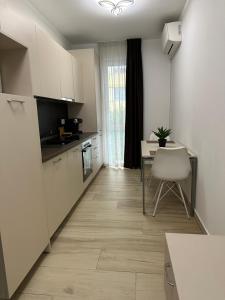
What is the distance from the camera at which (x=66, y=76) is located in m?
3.33

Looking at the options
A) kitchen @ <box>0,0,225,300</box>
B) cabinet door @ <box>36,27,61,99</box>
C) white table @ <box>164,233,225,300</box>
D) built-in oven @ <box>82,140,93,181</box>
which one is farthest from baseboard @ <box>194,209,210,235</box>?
cabinet door @ <box>36,27,61,99</box>

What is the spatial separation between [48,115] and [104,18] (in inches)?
70.1

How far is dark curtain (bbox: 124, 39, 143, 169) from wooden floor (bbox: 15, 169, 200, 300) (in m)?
1.61

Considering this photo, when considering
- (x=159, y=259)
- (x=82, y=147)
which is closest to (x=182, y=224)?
(x=159, y=259)

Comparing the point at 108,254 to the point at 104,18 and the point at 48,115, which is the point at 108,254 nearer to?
the point at 48,115

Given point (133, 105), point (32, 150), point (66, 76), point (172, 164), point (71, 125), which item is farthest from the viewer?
point (133, 105)

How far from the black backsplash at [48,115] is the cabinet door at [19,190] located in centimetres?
145

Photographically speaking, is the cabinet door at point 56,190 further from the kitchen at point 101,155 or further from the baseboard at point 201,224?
the baseboard at point 201,224

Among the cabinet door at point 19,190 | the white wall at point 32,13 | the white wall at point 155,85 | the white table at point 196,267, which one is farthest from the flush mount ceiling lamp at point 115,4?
the white table at point 196,267

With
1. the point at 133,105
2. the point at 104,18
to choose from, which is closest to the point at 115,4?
the point at 104,18

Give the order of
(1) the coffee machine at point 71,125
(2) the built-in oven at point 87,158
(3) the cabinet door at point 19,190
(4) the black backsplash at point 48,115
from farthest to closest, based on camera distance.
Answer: (1) the coffee machine at point 71,125
(2) the built-in oven at point 87,158
(4) the black backsplash at point 48,115
(3) the cabinet door at point 19,190

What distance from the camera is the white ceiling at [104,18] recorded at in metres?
2.95

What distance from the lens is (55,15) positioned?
10.7 feet

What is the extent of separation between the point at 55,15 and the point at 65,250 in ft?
10.8
